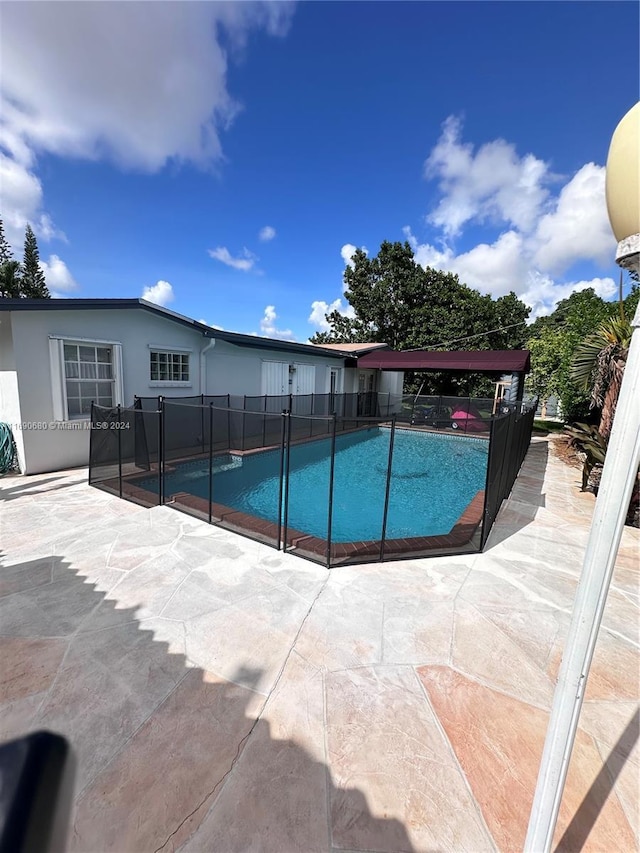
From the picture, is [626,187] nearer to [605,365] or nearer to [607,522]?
[607,522]

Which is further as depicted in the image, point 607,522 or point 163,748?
point 163,748

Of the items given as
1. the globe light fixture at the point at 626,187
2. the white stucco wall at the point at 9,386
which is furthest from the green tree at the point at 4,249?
the globe light fixture at the point at 626,187

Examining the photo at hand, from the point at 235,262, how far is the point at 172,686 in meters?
32.2

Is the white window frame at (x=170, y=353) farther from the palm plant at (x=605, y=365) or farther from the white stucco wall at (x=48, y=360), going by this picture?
the palm plant at (x=605, y=365)

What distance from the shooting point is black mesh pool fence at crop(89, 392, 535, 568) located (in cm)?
412

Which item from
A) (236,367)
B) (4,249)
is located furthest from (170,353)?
(4,249)

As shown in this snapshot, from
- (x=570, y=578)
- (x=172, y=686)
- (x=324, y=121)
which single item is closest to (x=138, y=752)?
(x=172, y=686)

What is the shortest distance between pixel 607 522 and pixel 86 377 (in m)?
8.42

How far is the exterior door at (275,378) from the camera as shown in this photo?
473 inches

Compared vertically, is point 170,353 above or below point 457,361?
below

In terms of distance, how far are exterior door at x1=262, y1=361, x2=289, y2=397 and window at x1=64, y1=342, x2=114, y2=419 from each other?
506 centimetres

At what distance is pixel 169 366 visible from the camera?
890 cm

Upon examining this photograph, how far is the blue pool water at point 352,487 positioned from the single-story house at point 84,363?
7.52 ft

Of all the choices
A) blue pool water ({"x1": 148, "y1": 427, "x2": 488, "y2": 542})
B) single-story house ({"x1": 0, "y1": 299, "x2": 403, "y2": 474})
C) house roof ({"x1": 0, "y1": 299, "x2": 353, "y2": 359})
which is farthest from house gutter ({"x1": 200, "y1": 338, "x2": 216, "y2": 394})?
blue pool water ({"x1": 148, "y1": 427, "x2": 488, "y2": 542})
